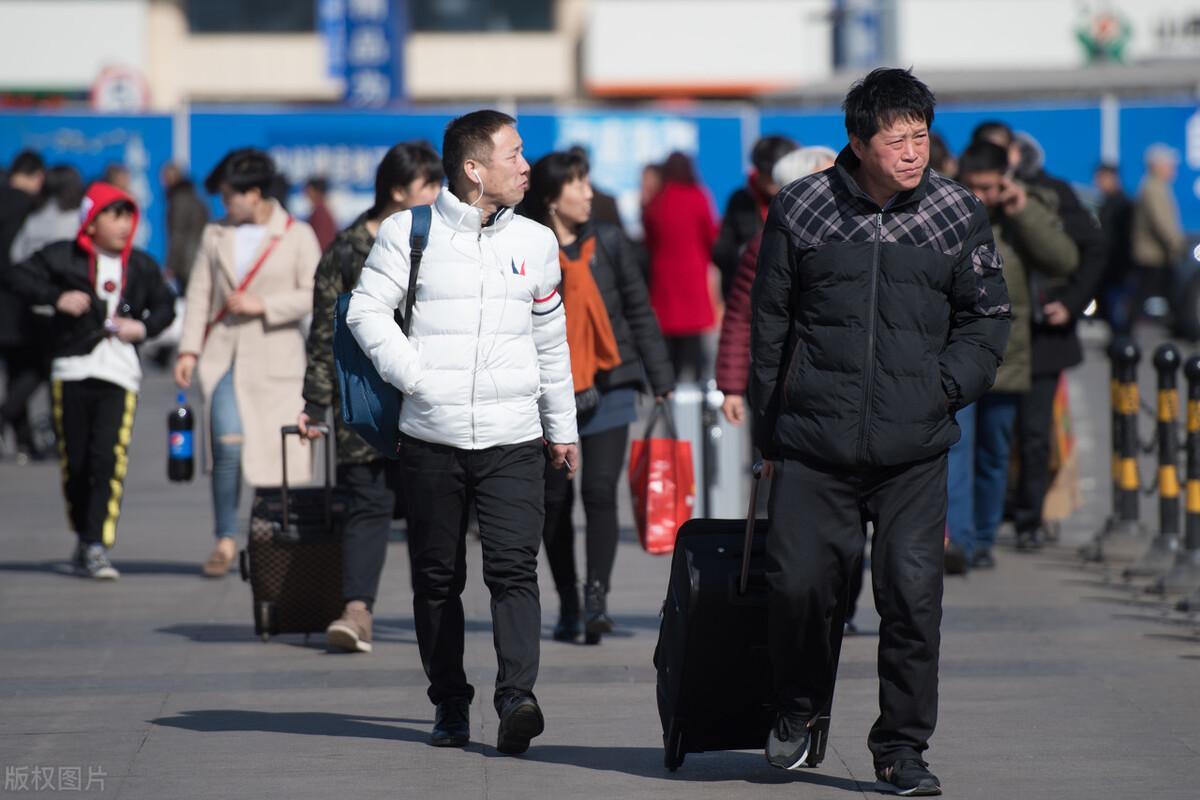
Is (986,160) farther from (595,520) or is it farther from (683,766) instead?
(683,766)

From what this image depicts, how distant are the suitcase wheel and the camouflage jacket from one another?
7.54 feet

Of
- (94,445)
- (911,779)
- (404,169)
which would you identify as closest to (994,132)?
(404,169)

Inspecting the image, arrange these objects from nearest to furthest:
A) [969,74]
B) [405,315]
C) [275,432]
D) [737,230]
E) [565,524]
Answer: [405,315], [565,524], [275,432], [737,230], [969,74]

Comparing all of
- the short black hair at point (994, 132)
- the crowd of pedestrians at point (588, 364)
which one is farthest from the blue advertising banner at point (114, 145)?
the short black hair at point (994, 132)

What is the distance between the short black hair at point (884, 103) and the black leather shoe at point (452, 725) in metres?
2.00

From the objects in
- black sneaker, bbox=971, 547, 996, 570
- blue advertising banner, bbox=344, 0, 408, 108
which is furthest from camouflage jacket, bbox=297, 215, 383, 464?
blue advertising banner, bbox=344, 0, 408, 108

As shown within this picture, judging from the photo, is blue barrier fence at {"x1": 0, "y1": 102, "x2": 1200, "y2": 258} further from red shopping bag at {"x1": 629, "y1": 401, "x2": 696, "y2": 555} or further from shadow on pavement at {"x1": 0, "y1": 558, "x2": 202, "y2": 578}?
red shopping bag at {"x1": 629, "y1": 401, "x2": 696, "y2": 555}

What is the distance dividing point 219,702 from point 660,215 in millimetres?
9325

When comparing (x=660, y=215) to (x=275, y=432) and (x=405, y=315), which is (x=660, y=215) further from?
(x=405, y=315)

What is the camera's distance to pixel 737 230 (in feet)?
33.0

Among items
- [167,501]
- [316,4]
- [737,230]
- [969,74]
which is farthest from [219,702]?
[316,4]

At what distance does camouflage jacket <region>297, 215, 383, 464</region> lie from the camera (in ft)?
25.1

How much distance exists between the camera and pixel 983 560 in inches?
384

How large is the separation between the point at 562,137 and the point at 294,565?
16.3m
